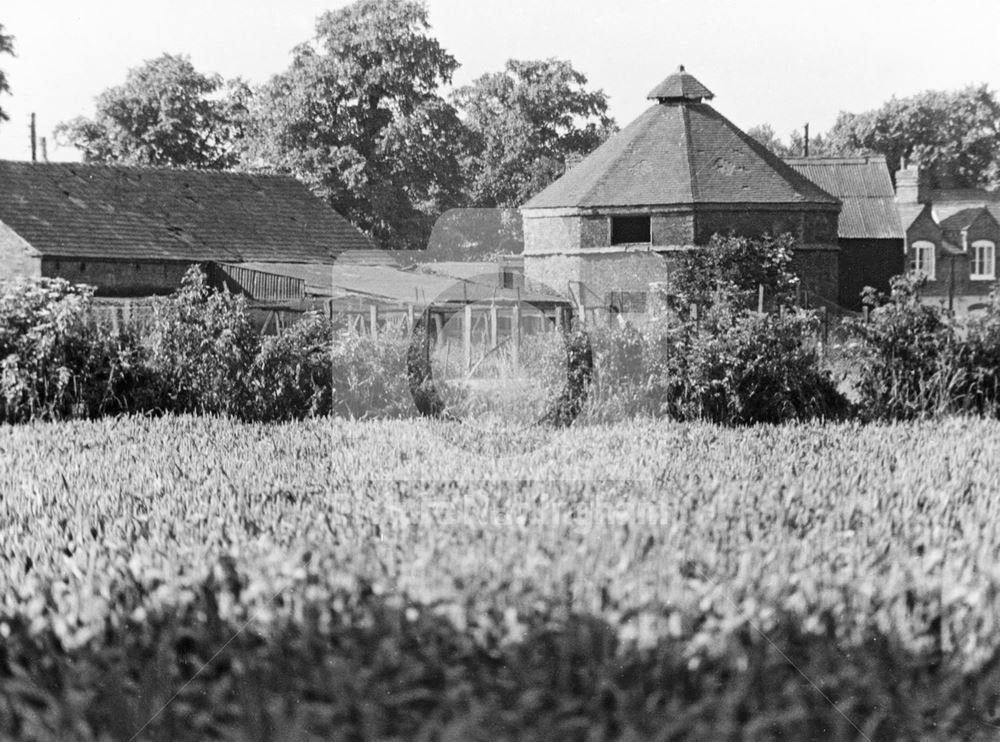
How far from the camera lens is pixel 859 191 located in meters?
49.6

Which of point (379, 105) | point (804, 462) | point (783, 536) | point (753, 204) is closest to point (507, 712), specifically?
point (783, 536)

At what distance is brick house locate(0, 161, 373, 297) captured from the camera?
37750mm

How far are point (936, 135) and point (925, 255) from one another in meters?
9.72

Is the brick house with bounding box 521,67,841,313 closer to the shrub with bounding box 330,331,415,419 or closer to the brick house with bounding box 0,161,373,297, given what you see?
the brick house with bounding box 0,161,373,297

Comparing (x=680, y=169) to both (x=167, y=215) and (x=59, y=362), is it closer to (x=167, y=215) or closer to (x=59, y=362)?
(x=167, y=215)

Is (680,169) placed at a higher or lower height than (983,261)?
higher

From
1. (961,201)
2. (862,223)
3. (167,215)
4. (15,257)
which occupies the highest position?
(961,201)

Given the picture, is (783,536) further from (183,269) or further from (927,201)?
(927,201)

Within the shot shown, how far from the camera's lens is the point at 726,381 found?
13.9 meters

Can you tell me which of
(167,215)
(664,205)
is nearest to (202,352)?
(664,205)

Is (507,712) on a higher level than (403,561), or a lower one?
lower

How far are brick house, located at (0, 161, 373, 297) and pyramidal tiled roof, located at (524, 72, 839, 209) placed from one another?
820 cm

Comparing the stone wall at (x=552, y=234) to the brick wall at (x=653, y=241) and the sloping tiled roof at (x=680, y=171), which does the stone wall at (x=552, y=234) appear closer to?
the brick wall at (x=653, y=241)

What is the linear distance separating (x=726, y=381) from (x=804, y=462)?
494 cm
